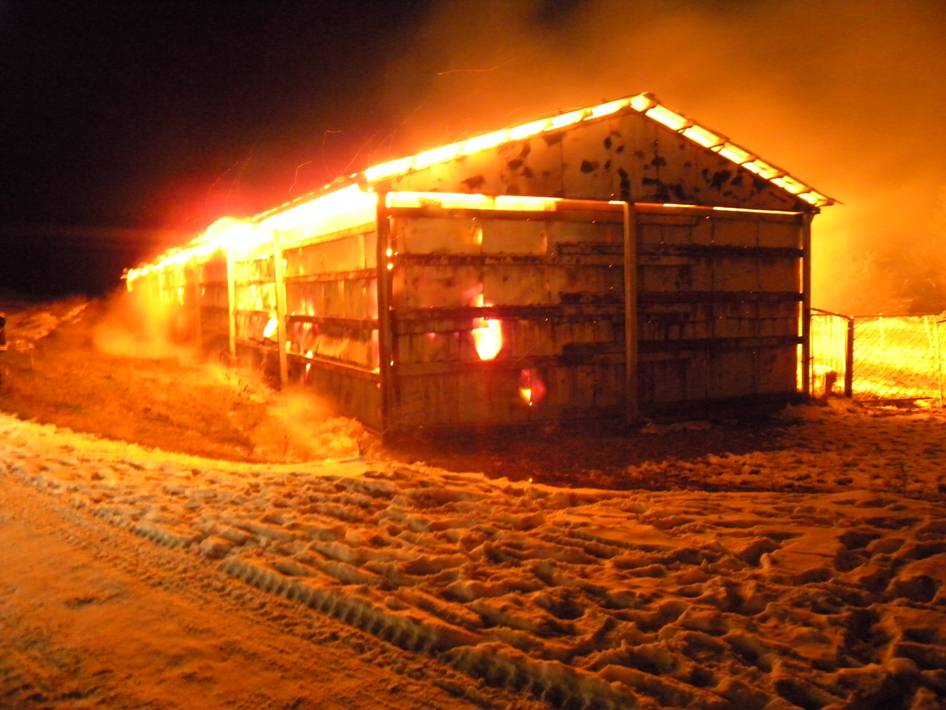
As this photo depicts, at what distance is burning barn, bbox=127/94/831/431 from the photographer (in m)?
9.54

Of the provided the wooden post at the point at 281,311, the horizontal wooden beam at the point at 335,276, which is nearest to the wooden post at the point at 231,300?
the wooden post at the point at 281,311

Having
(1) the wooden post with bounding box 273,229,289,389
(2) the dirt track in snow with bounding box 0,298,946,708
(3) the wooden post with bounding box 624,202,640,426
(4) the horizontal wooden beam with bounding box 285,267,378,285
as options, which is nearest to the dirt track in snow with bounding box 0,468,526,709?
(2) the dirt track in snow with bounding box 0,298,946,708

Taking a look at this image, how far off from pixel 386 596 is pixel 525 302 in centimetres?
632

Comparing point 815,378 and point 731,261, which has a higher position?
point 731,261

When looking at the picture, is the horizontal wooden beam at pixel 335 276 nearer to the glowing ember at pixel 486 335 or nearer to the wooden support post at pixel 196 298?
the glowing ember at pixel 486 335

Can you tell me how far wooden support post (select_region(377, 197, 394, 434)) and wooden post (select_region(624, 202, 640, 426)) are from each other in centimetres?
354

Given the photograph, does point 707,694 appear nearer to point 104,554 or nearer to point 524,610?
point 524,610

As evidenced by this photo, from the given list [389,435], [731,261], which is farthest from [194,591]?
[731,261]

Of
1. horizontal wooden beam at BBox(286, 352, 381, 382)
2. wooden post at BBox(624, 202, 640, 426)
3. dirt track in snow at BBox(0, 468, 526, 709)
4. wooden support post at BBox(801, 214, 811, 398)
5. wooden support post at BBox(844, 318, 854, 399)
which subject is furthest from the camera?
wooden support post at BBox(844, 318, 854, 399)

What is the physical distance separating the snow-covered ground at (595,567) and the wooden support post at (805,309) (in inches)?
184

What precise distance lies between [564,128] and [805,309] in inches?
215

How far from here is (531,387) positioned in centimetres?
1024

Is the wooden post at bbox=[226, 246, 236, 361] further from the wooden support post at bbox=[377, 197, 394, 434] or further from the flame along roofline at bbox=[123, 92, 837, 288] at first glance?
the wooden support post at bbox=[377, 197, 394, 434]

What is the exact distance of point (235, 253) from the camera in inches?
659
